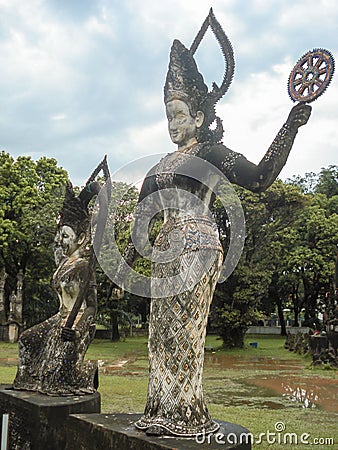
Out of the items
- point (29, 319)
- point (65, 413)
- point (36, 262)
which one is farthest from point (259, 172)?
point (29, 319)

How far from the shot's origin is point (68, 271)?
4836 mm

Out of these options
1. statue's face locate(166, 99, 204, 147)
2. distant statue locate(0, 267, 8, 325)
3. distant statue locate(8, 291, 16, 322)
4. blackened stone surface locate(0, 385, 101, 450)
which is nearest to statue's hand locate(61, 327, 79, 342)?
blackened stone surface locate(0, 385, 101, 450)

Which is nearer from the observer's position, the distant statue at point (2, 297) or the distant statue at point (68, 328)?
the distant statue at point (68, 328)

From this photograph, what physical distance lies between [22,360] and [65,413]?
40.3 inches

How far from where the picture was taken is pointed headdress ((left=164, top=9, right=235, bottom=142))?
3.38 metres

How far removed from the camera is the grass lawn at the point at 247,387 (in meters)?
6.56

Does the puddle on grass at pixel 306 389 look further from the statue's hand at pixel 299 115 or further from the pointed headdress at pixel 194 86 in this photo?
the statue's hand at pixel 299 115

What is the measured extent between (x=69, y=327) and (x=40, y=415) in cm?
75

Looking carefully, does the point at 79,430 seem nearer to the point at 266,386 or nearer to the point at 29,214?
the point at 266,386

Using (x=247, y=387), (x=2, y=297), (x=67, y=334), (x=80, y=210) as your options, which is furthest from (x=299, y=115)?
(x=2, y=297)

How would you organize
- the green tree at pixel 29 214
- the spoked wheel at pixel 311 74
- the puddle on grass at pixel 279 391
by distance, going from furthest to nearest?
1. the green tree at pixel 29 214
2. the puddle on grass at pixel 279 391
3. the spoked wheel at pixel 311 74

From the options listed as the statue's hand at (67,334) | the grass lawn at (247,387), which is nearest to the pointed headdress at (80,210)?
the statue's hand at (67,334)

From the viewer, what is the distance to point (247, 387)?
10.0 meters

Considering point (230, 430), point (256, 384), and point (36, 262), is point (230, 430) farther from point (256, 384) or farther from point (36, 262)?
point (36, 262)
